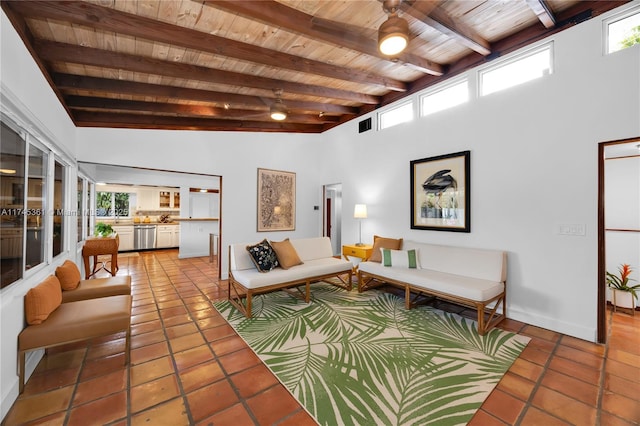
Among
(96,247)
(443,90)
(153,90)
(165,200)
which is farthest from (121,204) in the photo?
(443,90)

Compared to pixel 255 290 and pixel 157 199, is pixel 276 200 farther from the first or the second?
pixel 157 199

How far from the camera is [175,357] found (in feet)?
7.79

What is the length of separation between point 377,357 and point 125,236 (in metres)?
8.28

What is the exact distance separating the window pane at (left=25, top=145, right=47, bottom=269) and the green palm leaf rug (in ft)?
6.28

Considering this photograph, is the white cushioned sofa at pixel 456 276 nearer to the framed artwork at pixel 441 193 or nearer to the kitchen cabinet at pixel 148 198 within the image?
the framed artwork at pixel 441 193

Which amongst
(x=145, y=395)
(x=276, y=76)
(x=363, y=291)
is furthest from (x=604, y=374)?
(x=276, y=76)

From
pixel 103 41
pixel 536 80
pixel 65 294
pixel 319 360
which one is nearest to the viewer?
pixel 319 360

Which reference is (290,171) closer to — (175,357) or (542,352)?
(175,357)

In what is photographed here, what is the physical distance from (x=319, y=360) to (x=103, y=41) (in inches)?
140

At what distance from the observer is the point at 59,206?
3.50m

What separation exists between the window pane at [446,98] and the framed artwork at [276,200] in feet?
9.70

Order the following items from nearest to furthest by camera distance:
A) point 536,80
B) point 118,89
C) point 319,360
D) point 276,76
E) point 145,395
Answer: point 145,395, point 319,360, point 536,80, point 118,89, point 276,76

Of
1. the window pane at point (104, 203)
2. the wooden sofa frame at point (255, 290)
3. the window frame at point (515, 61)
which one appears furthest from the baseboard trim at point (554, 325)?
the window pane at point (104, 203)

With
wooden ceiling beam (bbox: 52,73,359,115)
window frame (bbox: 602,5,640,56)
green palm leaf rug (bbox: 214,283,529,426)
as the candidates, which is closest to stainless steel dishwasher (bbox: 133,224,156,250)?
wooden ceiling beam (bbox: 52,73,359,115)
